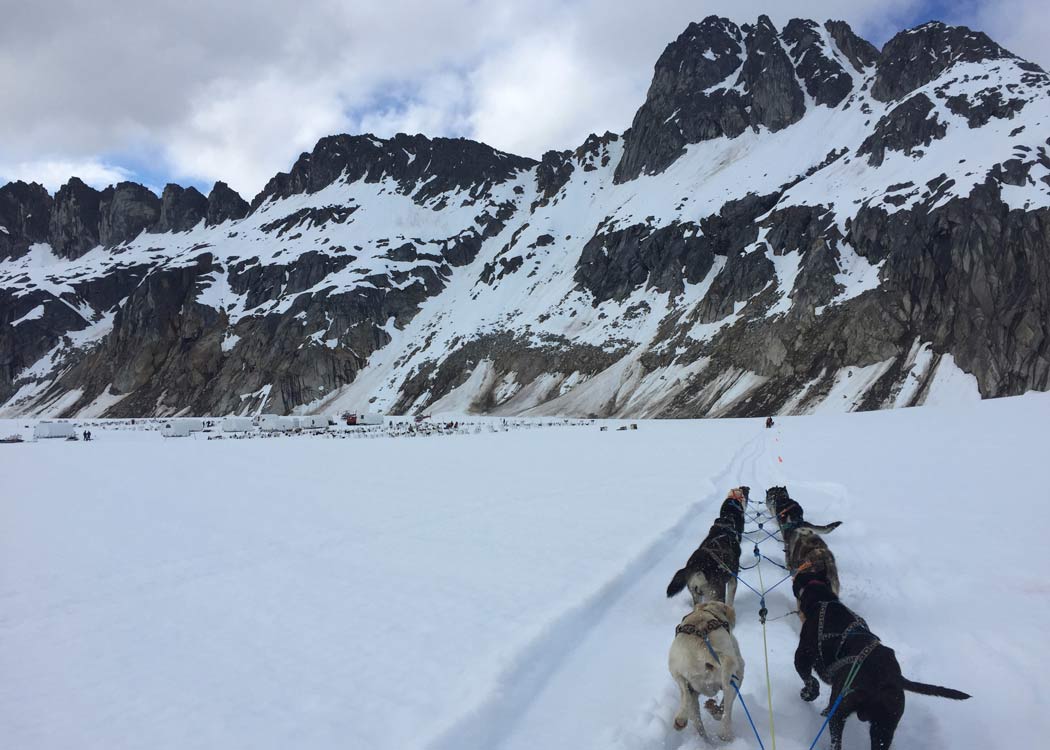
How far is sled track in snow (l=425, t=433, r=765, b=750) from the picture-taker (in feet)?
12.5

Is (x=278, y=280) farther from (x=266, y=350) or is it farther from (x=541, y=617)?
(x=541, y=617)

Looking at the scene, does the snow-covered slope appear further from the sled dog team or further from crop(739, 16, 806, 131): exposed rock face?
crop(739, 16, 806, 131): exposed rock face

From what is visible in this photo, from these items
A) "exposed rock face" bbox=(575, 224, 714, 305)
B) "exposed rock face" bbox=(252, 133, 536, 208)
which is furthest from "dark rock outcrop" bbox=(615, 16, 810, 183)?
"exposed rock face" bbox=(252, 133, 536, 208)

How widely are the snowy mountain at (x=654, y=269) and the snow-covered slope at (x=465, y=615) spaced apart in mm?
48022

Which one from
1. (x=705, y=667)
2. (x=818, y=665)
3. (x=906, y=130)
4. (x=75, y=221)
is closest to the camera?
(x=705, y=667)

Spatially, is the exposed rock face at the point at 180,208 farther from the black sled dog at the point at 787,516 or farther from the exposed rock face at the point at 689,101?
the black sled dog at the point at 787,516

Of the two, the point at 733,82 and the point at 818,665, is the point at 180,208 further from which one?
the point at 818,665

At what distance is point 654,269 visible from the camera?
86.0m

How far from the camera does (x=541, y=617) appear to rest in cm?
559

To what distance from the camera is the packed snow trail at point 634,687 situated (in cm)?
373

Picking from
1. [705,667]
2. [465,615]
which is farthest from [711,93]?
[705,667]

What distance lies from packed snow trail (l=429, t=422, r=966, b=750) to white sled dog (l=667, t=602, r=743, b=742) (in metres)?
0.18

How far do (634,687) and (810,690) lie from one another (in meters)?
1.27

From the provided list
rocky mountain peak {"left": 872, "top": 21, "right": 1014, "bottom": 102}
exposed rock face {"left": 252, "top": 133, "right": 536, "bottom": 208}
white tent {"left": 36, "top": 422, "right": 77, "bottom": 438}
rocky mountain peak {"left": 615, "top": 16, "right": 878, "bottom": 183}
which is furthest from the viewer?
exposed rock face {"left": 252, "top": 133, "right": 536, "bottom": 208}
